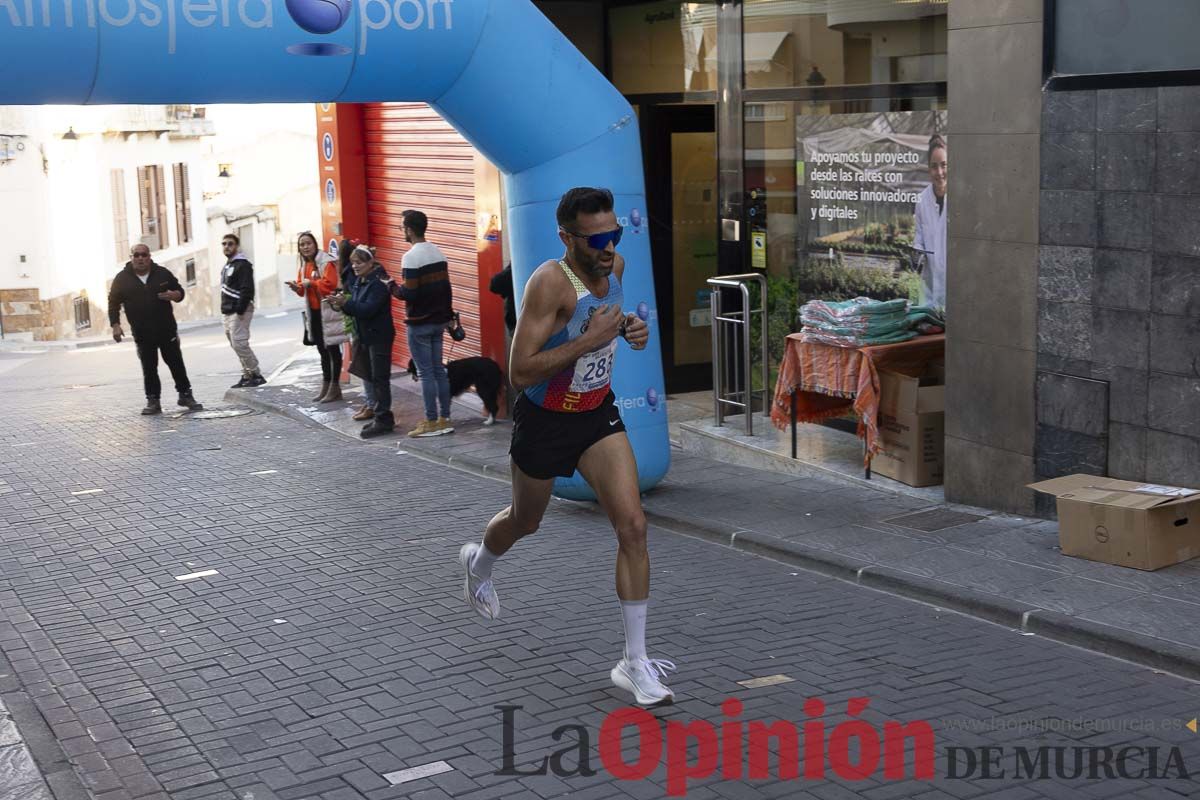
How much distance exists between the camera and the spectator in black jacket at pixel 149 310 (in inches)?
565

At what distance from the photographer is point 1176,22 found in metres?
7.39

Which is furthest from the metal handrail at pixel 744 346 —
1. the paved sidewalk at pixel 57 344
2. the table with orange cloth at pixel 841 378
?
the paved sidewalk at pixel 57 344

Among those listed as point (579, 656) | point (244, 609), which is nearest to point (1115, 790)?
point (579, 656)

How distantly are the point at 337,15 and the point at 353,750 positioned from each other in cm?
411

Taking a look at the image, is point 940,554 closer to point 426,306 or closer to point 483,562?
point 483,562

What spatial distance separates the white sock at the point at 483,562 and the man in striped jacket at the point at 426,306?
226 inches

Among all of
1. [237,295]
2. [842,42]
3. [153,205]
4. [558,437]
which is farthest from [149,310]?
[153,205]

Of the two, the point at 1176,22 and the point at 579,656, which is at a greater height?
the point at 1176,22

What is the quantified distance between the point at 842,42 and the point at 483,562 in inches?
230

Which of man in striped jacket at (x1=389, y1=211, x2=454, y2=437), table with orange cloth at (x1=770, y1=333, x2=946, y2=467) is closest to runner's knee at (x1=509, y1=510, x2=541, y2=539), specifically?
table with orange cloth at (x1=770, y1=333, x2=946, y2=467)

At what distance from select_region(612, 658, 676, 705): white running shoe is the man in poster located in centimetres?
489

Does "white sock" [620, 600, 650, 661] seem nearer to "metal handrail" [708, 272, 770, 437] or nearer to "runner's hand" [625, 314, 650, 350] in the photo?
"runner's hand" [625, 314, 650, 350]

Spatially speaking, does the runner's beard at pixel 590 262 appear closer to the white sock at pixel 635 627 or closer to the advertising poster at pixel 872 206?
the white sock at pixel 635 627

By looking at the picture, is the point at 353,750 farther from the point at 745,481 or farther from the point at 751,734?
the point at 745,481
